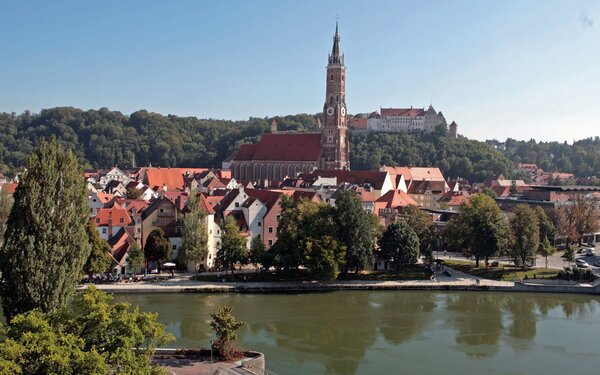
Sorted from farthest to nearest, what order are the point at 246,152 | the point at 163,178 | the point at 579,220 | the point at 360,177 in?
the point at 246,152, the point at 163,178, the point at 360,177, the point at 579,220

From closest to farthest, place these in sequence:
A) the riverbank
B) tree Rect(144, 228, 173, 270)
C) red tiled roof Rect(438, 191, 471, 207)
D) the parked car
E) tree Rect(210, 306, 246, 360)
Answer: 1. tree Rect(210, 306, 246, 360)
2. the riverbank
3. tree Rect(144, 228, 173, 270)
4. the parked car
5. red tiled roof Rect(438, 191, 471, 207)

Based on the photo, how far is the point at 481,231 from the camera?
1553 inches

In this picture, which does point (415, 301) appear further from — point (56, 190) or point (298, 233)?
point (56, 190)

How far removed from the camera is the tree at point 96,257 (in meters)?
33.7

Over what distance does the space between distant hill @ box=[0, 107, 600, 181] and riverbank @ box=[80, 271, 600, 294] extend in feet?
207

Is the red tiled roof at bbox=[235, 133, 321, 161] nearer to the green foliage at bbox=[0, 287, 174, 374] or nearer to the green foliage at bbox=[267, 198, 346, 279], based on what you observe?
the green foliage at bbox=[267, 198, 346, 279]

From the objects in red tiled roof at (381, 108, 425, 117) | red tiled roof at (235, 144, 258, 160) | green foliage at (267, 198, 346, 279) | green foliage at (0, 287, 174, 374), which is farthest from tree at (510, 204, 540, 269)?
red tiled roof at (381, 108, 425, 117)

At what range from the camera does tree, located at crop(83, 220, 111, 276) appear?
33.7m

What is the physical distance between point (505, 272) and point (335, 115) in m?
44.9

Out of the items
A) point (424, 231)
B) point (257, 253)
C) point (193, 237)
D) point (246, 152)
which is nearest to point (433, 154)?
point (246, 152)

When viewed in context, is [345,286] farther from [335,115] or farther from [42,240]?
[335,115]

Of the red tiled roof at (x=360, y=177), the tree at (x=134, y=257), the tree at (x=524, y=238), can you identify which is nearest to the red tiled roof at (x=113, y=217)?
the tree at (x=134, y=257)

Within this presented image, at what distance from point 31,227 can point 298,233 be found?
66.1ft

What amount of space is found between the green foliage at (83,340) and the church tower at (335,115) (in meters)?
65.1
